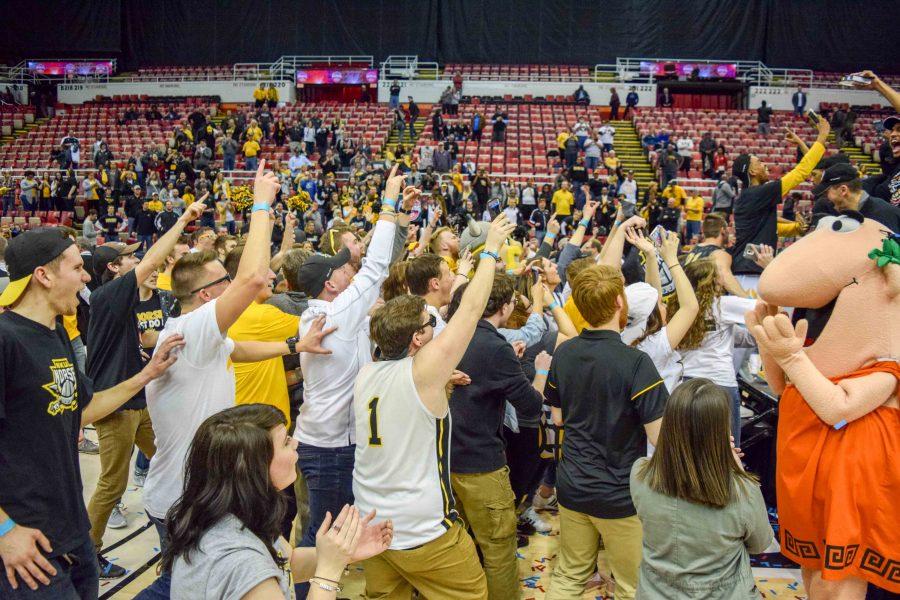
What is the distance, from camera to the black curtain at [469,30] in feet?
81.9

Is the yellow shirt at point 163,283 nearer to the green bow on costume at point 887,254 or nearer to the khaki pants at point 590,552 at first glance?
the khaki pants at point 590,552

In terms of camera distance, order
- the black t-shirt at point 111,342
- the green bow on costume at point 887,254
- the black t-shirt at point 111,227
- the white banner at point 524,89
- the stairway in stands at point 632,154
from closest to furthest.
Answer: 1. the green bow on costume at point 887,254
2. the black t-shirt at point 111,342
3. the black t-shirt at point 111,227
4. the stairway in stands at point 632,154
5. the white banner at point 524,89

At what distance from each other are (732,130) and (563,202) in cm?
890

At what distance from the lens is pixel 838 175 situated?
3344 millimetres

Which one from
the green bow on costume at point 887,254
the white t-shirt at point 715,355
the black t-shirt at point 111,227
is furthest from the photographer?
the black t-shirt at point 111,227

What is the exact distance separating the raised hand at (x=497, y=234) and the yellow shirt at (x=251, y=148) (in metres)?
17.8

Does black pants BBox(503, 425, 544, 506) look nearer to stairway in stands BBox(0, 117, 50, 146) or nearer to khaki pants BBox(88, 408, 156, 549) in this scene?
khaki pants BBox(88, 408, 156, 549)

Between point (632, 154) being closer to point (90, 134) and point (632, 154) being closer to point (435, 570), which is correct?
point (90, 134)

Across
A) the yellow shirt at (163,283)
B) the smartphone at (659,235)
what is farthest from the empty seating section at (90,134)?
the smartphone at (659,235)

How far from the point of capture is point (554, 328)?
14.6 feet

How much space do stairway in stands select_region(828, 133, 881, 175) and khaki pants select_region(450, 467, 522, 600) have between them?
724 inches

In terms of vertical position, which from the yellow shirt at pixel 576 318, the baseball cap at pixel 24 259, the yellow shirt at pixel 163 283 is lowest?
the yellow shirt at pixel 576 318

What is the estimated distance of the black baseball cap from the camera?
10.9 feet

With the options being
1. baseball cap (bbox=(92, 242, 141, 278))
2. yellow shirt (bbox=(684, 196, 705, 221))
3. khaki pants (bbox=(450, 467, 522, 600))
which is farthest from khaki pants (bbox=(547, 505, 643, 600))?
yellow shirt (bbox=(684, 196, 705, 221))
